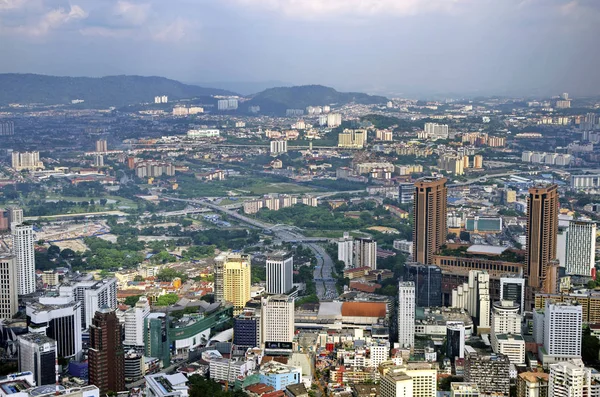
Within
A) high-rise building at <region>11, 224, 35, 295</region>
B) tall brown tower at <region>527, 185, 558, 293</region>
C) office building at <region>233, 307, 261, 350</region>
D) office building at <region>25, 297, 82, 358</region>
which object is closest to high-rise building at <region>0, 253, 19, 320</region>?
high-rise building at <region>11, 224, 35, 295</region>

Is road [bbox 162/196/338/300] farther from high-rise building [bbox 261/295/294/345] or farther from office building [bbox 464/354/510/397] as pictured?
office building [bbox 464/354/510/397]

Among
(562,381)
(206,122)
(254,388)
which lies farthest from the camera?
(206,122)

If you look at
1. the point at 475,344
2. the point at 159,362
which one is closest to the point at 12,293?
the point at 159,362

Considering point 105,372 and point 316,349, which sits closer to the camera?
point 105,372

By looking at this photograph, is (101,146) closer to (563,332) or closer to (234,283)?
(234,283)

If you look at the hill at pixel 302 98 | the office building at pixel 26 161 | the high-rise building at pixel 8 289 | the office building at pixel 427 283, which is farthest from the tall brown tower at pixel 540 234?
the hill at pixel 302 98

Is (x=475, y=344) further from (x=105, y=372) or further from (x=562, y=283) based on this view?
(x=105, y=372)

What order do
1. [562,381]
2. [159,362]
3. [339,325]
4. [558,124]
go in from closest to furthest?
[562,381] < [159,362] < [339,325] < [558,124]
